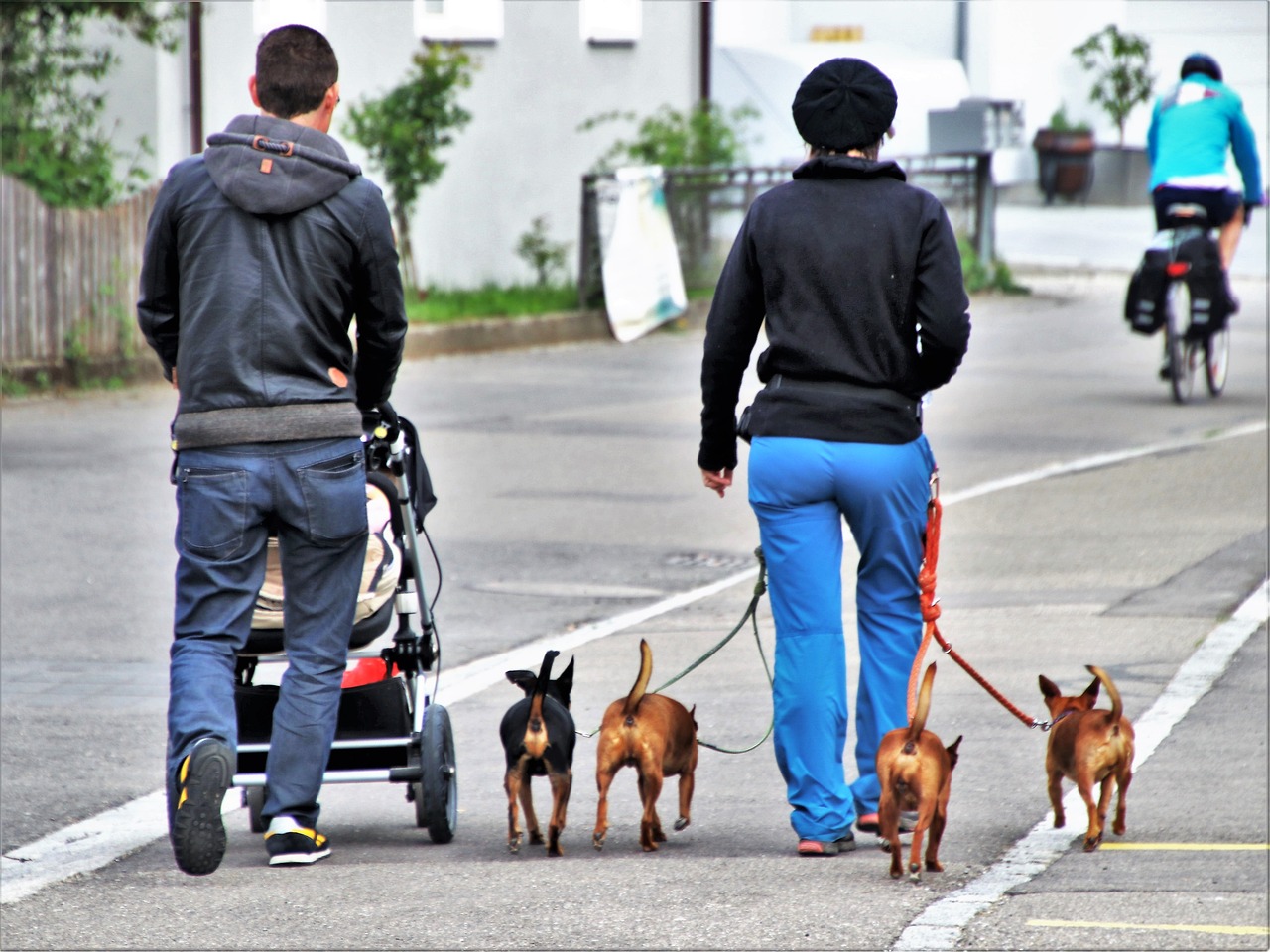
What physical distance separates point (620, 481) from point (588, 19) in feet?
39.6

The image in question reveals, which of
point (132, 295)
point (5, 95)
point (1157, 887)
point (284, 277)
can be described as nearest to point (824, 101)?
point (284, 277)

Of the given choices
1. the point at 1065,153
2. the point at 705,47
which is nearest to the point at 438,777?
the point at 705,47

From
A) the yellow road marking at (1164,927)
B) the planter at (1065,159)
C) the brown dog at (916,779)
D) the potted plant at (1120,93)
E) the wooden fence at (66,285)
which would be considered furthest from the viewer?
the planter at (1065,159)

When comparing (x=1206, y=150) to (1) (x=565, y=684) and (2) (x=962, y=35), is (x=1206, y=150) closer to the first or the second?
(2) (x=962, y=35)

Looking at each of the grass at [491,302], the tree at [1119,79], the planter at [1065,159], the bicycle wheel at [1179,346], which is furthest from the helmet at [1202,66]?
the planter at [1065,159]

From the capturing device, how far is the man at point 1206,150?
1379cm

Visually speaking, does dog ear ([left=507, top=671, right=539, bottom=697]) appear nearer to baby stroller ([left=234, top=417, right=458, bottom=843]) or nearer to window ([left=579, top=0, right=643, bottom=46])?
baby stroller ([left=234, top=417, right=458, bottom=843])

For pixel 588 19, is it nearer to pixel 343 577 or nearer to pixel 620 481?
pixel 620 481

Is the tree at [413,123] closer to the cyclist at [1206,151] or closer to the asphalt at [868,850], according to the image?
the cyclist at [1206,151]

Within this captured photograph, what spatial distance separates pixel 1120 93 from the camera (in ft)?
125

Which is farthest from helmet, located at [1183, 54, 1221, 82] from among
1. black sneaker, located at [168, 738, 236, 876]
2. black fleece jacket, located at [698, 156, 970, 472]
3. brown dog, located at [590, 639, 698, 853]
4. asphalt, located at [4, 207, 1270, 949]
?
black sneaker, located at [168, 738, 236, 876]

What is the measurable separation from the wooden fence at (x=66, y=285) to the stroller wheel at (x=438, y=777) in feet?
34.0

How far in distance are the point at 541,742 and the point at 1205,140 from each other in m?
10.2

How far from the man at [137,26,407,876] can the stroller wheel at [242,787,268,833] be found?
1.37 feet
